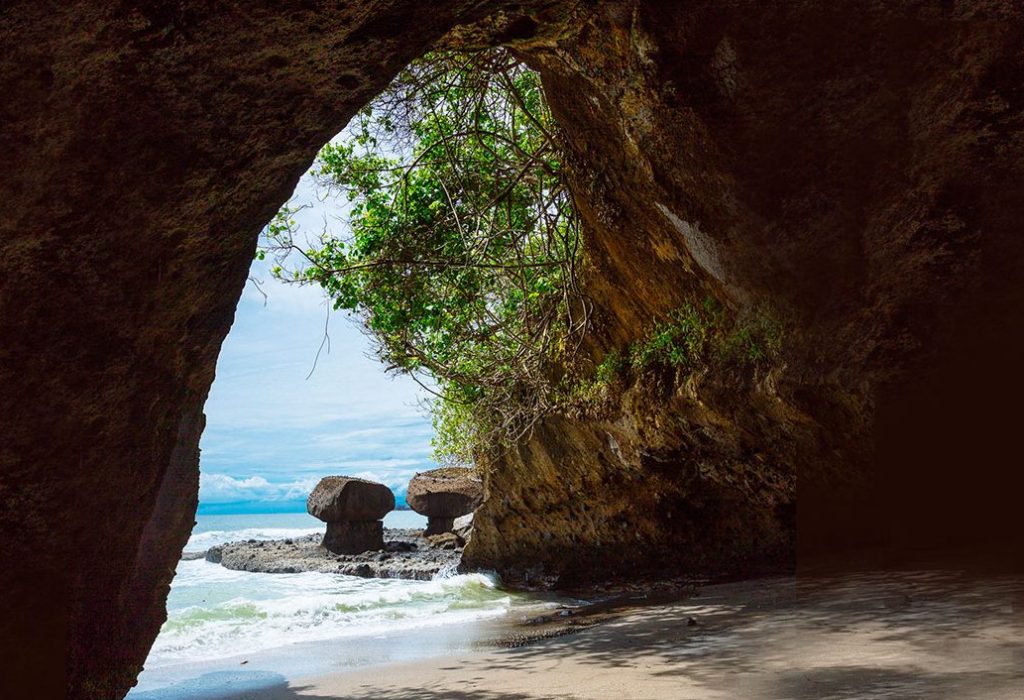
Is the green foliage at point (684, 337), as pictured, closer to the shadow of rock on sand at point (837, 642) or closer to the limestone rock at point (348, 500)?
the shadow of rock on sand at point (837, 642)

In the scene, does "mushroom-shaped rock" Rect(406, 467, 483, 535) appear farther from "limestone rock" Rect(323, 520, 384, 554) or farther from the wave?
the wave

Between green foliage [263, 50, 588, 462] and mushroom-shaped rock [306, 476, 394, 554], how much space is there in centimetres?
1288

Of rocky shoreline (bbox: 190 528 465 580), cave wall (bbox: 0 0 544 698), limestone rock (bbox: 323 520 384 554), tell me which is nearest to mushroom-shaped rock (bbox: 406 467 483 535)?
rocky shoreline (bbox: 190 528 465 580)

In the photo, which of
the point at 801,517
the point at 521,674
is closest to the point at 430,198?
the point at 801,517

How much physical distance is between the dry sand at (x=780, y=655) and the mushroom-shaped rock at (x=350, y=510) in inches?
672

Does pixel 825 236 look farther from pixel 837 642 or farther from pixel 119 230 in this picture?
pixel 119 230

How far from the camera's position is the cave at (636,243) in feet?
12.1

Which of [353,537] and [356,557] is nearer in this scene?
[356,557]

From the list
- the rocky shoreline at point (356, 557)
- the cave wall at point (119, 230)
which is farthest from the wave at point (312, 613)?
the cave wall at point (119, 230)

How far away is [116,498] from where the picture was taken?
175 inches

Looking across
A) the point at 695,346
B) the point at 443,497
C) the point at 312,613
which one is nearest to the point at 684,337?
the point at 695,346

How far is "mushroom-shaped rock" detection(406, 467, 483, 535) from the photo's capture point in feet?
80.3

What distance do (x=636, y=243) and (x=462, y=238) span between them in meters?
2.48

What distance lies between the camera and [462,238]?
31.4 ft
